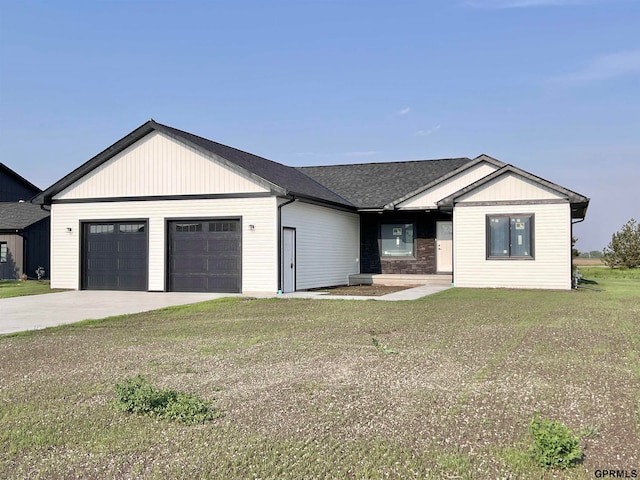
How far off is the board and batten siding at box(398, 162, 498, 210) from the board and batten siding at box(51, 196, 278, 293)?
6.60 meters

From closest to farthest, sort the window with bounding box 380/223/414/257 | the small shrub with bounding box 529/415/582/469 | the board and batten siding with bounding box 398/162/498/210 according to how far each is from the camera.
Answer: the small shrub with bounding box 529/415/582/469
the board and batten siding with bounding box 398/162/498/210
the window with bounding box 380/223/414/257

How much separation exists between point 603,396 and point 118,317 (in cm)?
947

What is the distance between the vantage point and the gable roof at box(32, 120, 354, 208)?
58.2 ft

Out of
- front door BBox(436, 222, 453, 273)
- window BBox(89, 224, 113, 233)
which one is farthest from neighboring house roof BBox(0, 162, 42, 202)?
front door BBox(436, 222, 453, 273)

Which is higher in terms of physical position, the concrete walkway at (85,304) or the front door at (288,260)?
the front door at (288,260)

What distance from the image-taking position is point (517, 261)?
61.9ft

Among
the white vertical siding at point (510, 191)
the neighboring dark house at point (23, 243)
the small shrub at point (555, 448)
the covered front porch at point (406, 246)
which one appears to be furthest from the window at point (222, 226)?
the small shrub at point (555, 448)

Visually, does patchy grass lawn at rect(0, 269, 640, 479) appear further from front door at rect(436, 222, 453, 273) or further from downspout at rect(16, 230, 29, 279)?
downspout at rect(16, 230, 29, 279)

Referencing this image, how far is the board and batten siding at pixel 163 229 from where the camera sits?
17234 millimetres

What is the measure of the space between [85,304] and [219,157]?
19.3 feet

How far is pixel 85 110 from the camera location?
22047mm

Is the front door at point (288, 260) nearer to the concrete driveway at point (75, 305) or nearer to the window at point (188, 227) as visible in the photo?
the concrete driveway at point (75, 305)

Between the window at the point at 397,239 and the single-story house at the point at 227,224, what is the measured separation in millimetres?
2353

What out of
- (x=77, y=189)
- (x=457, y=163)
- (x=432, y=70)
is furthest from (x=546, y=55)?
(x=77, y=189)
